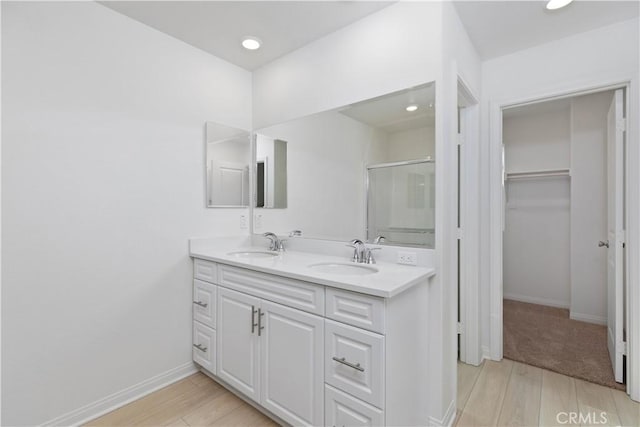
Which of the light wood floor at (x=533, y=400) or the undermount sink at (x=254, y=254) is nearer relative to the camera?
the light wood floor at (x=533, y=400)

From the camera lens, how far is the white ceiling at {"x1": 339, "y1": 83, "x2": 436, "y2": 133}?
168 centimetres

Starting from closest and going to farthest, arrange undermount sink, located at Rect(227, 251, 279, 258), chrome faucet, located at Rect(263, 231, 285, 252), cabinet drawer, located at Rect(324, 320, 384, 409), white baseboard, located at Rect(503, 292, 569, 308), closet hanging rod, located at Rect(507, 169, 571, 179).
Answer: cabinet drawer, located at Rect(324, 320, 384, 409) → undermount sink, located at Rect(227, 251, 279, 258) → chrome faucet, located at Rect(263, 231, 285, 252) → closet hanging rod, located at Rect(507, 169, 571, 179) → white baseboard, located at Rect(503, 292, 569, 308)

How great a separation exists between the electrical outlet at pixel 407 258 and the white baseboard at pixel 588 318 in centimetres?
288

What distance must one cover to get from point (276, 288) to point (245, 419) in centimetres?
82

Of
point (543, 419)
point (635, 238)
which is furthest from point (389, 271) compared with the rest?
point (635, 238)

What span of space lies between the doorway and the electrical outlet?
150cm

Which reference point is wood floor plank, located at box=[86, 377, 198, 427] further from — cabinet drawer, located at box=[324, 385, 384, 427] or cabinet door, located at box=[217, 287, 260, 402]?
cabinet drawer, located at box=[324, 385, 384, 427]

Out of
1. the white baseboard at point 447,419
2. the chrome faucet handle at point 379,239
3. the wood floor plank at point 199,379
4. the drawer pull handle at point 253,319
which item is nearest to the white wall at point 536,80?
the white baseboard at point 447,419

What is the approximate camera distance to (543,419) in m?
1.71

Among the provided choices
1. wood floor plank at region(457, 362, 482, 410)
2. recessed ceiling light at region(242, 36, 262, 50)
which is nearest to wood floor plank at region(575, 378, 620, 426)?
A: wood floor plank at region(457, 362, 482, 410)

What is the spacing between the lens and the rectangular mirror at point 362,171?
1.72 metres

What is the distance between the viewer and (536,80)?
2.19 m

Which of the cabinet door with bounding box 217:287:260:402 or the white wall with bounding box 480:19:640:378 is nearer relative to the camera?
the cabinet door with bounding box 217:287:260:402

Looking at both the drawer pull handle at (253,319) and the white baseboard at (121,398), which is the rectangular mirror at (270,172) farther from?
the white baseboard at (121,398)
